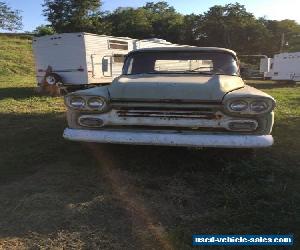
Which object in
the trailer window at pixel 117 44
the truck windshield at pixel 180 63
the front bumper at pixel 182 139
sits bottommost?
the front bumper at pixel 182 139

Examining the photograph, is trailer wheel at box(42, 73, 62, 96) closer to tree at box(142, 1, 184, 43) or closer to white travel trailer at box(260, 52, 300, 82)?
white travel trailer at box(260, 52, 300, 82)

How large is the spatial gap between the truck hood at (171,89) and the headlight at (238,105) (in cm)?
15

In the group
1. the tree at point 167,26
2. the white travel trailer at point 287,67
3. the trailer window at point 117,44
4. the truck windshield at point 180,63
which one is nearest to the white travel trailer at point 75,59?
the trailer window at point 117,44

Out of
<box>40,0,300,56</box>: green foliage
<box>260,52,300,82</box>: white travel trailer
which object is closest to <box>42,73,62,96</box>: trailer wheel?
<box>260,52,300,82</box>: white travel trailer

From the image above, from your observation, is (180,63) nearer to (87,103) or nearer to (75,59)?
(87,103)

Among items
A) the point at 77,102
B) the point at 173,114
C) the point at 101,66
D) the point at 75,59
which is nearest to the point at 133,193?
the point at 173,114

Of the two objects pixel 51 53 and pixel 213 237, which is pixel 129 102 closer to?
pixel 213 237

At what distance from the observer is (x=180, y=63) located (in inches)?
254

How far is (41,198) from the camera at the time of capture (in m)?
4.36

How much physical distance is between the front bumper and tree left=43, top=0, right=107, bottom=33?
49.8 meters

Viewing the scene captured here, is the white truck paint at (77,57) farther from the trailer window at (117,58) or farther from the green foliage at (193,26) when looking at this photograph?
the green foliage at (193,26)

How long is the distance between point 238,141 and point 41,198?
7.25ft

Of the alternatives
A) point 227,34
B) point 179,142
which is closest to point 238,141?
point 179,142

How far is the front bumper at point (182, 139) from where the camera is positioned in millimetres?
4777
